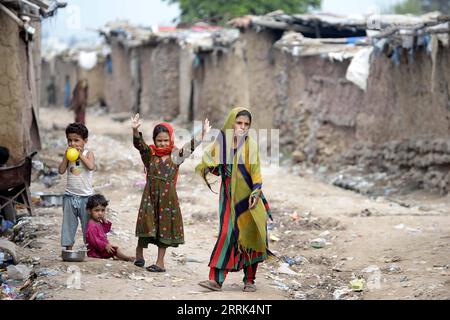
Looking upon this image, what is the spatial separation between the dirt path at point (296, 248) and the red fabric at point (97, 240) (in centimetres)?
19

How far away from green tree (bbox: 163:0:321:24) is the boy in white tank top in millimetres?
21155

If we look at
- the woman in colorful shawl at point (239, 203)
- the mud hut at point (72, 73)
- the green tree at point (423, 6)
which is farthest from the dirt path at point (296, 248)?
the green tree at point (423, 6)

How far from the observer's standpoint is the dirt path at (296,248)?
6168mm

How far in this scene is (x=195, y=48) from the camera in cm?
2012

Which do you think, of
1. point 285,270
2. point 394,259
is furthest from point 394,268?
point 285,270

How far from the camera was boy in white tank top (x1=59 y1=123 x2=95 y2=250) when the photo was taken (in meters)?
6.66

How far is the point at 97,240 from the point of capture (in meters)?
6.75

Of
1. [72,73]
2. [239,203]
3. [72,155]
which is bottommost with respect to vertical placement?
[239,203]

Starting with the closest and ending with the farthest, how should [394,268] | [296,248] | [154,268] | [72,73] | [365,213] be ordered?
[154,268] → [394,268] → [296,248] → [365,213] → [72,73]

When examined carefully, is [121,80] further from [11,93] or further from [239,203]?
[239,203]

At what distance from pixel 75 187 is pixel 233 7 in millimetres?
23484

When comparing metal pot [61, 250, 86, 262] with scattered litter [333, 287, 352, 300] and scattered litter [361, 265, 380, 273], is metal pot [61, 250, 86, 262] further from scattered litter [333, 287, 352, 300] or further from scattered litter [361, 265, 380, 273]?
scattered litter [361, 265, 380, 273]

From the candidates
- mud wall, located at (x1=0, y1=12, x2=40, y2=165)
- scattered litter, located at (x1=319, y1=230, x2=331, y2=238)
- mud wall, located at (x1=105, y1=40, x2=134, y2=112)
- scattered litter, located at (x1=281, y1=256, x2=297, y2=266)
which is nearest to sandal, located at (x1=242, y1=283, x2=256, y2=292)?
scattered litter, located at (x1=281, y1=256, x2=297, y2=266)

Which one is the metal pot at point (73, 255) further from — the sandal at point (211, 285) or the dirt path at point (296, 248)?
the sandal at point (211, 285)
